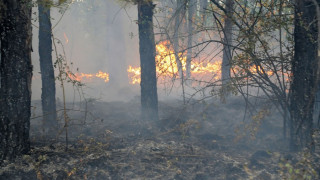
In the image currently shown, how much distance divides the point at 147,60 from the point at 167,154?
409 centimetres

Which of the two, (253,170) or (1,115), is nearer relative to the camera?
(1,115)

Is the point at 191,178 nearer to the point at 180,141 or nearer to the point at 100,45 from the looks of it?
the point at 180,141

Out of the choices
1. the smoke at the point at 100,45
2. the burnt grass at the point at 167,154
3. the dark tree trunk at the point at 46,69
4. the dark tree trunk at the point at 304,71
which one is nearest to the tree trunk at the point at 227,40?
the burnt grass at the point at 167,154

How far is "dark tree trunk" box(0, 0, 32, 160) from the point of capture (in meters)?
5.58

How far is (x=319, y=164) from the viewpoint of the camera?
6.15 meters

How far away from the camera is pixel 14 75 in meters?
5.74

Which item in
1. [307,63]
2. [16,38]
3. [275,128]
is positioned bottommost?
[275,128]

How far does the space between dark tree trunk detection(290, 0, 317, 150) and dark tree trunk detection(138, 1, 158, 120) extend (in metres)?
4.80

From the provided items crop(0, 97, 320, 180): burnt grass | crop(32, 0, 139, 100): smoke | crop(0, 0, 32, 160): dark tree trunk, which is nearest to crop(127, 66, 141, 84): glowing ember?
crop(32, 0, 139, 100): smoke

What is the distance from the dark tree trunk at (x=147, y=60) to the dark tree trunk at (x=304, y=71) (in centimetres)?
480

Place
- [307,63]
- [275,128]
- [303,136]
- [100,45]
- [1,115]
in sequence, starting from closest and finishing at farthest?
[1,115]
[307,63]
[303,136]
[275,128]
[100,45]

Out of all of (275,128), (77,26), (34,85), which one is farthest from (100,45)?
(275,128)

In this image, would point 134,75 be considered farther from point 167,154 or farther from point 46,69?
point 167,154

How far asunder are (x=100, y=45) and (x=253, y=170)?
29.9 m
